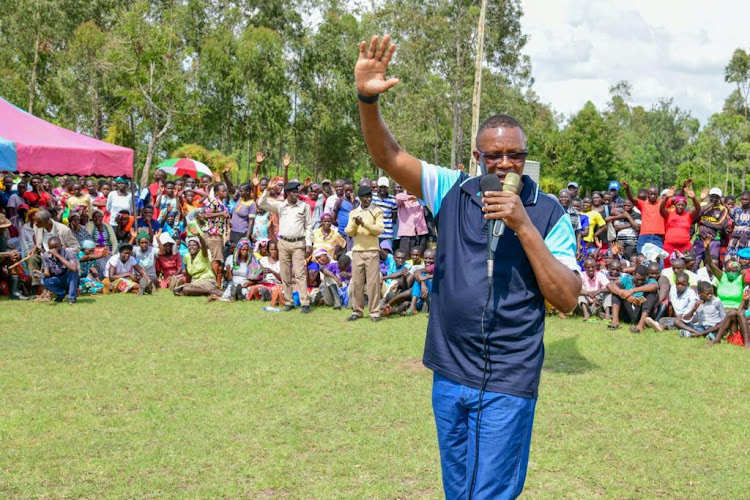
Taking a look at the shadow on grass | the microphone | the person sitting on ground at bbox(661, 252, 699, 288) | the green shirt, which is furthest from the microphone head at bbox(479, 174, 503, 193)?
the green shirt

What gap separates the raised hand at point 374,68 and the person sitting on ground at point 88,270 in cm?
1144

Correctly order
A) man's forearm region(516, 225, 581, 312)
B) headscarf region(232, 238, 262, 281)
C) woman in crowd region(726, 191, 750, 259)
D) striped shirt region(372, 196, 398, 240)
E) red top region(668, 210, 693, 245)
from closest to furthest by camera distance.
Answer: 1. man's forearm region(516, 225, 581, 312)
2. woman in crowd region(726, 191, 750, 259)
3. red top region(668, 210, 693, 245)
4. headscarf region(232, 238, 262, 281)
5. striped shirt region(372, 196, 398, 240)

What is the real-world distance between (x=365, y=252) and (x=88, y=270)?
572 centimetres

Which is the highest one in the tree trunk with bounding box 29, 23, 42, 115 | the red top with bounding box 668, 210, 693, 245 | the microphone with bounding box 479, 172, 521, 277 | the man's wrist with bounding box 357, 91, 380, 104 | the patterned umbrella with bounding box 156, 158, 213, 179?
the tree trunk with bounding box 29, 23, 42, 115

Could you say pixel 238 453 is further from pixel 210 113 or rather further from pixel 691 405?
pixel 210 113

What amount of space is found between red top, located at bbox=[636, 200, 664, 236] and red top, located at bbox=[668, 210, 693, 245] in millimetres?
186

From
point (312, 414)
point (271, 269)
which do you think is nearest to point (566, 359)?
point (312, 414)

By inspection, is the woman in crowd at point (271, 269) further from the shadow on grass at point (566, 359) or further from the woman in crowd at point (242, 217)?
the shadow on grass at point (566, 359)

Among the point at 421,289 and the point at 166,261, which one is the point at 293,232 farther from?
the point at 166,261

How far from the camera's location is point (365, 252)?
1058 centimetres

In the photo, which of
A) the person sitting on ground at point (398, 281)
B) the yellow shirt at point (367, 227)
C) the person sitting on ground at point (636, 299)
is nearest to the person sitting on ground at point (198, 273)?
the person sitting on ground at point (398, 281)

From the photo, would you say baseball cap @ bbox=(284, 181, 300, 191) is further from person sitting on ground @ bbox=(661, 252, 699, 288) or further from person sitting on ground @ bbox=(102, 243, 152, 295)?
person sitting on ground @ bbox=(661, 252, 699, 288)

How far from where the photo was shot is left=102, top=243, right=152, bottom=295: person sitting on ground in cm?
1289

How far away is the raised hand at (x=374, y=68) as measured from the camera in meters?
2.48
